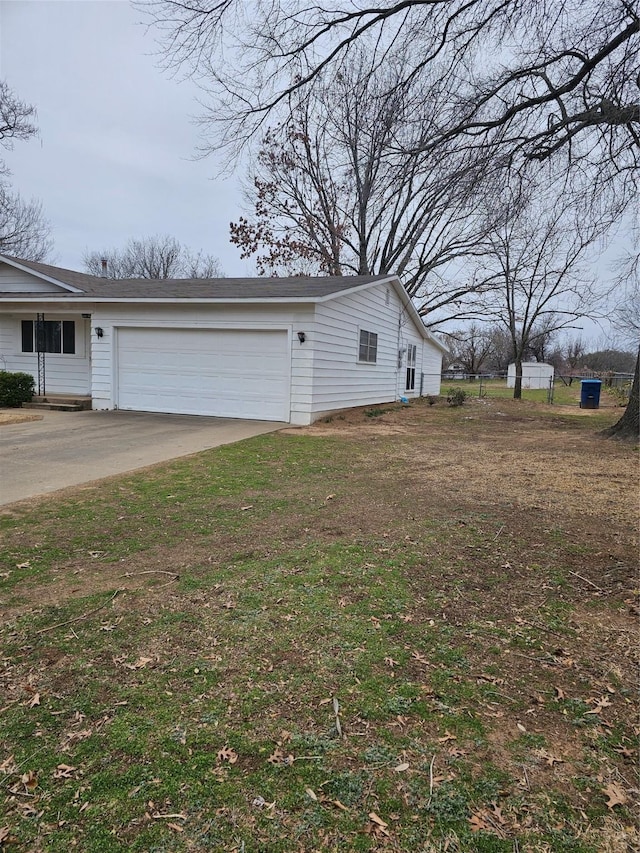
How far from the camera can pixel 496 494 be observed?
5.45m

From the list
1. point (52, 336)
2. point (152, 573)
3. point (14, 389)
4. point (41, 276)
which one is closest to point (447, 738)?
point (152, 573)

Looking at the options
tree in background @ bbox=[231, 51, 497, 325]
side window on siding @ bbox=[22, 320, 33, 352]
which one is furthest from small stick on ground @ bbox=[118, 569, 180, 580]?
side window on siding @ bbox=[22, 320, 33, 352]

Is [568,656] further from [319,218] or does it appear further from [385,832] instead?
[319,218]

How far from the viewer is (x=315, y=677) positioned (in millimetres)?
2248

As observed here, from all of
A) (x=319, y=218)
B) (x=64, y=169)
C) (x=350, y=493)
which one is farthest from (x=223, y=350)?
(x=319, y=218)

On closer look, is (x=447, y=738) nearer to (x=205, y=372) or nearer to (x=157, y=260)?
(x=205, y=372)

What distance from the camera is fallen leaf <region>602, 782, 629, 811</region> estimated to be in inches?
64.1

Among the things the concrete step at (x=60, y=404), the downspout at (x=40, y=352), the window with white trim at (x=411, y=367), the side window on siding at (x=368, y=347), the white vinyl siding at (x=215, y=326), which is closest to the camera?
the white vinyl siding at (x=215, y=326)

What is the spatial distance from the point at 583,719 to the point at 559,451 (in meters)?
7.02

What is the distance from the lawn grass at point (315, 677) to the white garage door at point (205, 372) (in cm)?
633

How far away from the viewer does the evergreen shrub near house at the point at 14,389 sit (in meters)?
11.6

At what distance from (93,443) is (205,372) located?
399 cm

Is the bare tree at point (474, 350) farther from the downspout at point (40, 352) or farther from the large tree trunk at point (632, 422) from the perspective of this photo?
the downspout at point (40, 352)

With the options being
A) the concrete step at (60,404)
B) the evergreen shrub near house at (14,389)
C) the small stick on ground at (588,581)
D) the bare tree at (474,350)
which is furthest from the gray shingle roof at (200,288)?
the bare tree at (474,350)
